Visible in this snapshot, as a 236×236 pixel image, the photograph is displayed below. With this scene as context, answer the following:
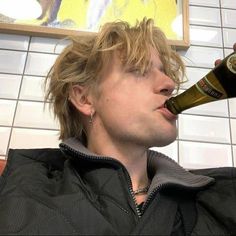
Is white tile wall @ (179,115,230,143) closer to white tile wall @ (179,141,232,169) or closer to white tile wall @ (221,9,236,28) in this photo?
white tile wall @ (179,141,232,169)

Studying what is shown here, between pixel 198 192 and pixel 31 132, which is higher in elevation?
pixel 31 132

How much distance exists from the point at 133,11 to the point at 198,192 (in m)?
0.96

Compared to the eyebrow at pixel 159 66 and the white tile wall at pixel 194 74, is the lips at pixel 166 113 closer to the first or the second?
the eyebrow at pixel 159 66

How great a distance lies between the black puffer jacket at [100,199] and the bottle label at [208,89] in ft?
0.68

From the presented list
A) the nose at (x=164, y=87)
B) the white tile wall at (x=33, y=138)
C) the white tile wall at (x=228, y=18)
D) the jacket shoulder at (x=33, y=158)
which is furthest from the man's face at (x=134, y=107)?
the white tile wall at (x=228, y=18)

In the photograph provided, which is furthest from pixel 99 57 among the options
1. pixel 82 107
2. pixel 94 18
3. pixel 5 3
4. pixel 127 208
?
pixel 5 3

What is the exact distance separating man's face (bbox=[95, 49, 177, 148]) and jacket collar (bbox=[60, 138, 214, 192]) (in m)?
0.09

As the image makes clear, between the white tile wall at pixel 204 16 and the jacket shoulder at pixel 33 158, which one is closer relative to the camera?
the jacket shoulder at pixel 33 158

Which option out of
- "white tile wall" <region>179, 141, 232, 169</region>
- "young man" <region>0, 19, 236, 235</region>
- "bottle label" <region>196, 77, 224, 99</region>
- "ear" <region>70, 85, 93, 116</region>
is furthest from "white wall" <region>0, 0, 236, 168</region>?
"bottle label" <region>196, 77, 224, 99</region>

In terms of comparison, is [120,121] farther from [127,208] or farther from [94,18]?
[94,18]

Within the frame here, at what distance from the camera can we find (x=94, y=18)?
1.42 metres

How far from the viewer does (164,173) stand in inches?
32.2

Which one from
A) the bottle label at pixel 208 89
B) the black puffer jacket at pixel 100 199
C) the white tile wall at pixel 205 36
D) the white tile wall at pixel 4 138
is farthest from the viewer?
the white tile wall at pixel 205 36

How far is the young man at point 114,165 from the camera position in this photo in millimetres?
618
